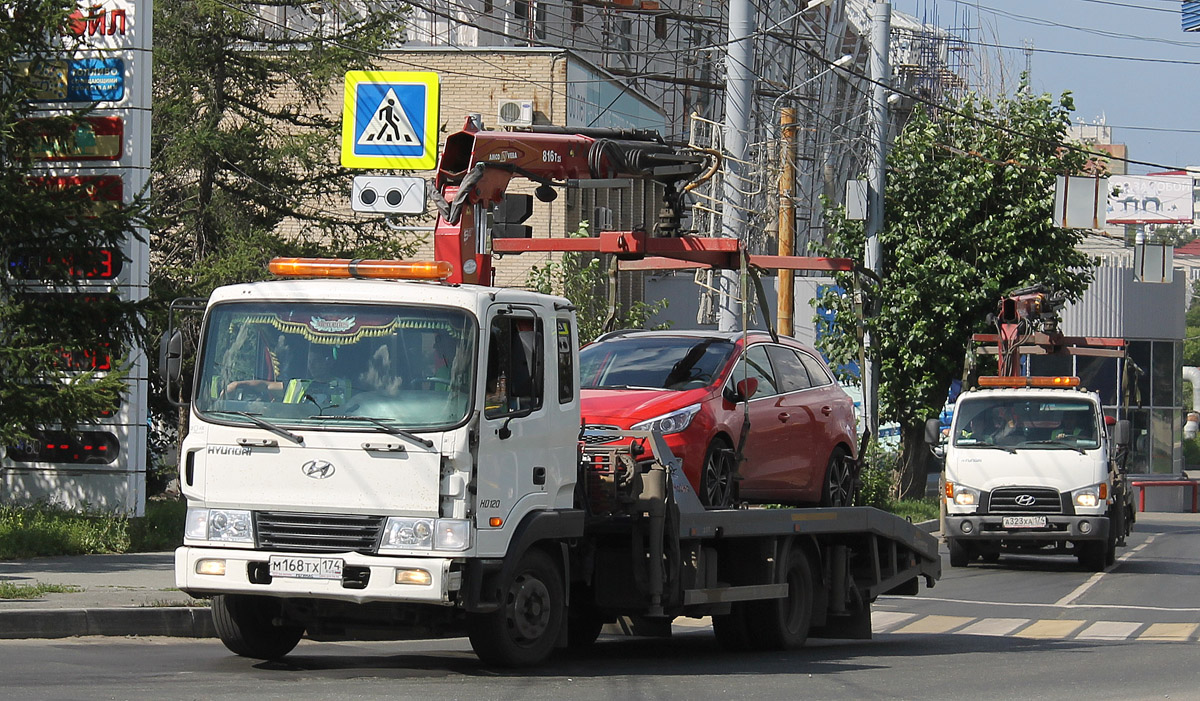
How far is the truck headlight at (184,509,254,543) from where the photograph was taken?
30.6ft

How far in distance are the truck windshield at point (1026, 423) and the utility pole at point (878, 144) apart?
4487 mm

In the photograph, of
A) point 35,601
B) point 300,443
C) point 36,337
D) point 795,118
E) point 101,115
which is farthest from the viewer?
point 795,118

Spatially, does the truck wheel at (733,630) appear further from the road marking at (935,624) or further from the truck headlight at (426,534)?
the truck headlight at (426,534)

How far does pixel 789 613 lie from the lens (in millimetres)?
12719

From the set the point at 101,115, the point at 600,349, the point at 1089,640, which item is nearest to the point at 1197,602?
the point at 1089,640

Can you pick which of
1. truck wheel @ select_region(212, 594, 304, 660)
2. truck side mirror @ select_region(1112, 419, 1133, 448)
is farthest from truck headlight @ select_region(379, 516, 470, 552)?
truck side mirror @ select_region(1112, 419, 1133, 448)

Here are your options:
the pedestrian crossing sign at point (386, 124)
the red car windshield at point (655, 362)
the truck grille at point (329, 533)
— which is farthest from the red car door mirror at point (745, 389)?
the pedestrian crossing sign at point (386, 124)

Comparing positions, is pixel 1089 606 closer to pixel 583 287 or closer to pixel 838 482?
pixel 838 482

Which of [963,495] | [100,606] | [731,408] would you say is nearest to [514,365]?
[731,408]

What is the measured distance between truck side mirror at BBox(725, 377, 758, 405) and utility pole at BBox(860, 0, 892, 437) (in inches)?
572

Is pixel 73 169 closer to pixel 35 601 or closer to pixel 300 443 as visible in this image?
pixel 35 601

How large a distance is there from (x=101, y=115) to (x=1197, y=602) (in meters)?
13.0

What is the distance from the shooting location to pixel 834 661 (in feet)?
39.0

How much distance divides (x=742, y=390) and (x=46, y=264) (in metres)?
7.76
